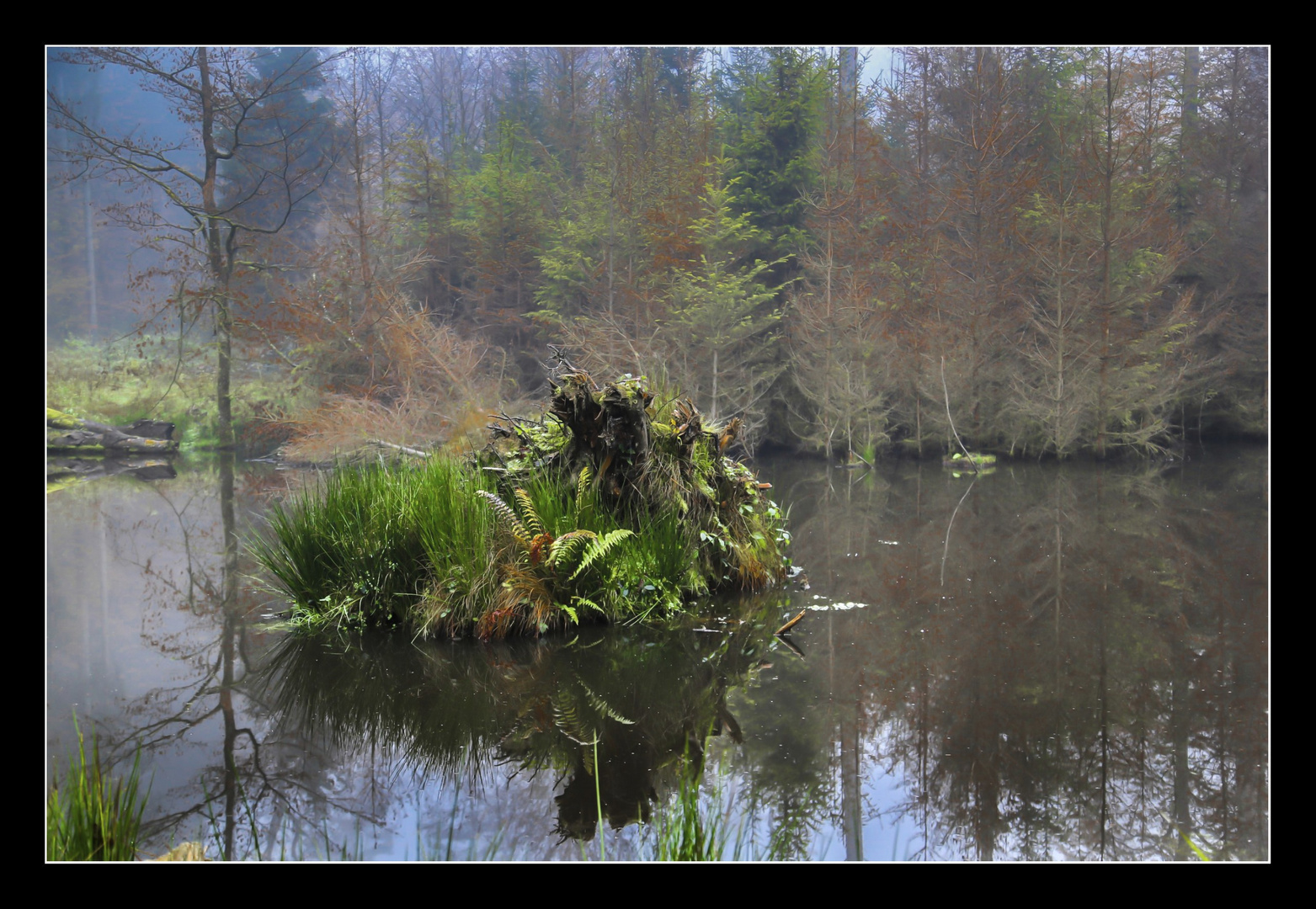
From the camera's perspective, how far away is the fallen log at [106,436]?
20531 millimetres

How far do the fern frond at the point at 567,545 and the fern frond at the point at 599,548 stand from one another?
Result: 0.06 m

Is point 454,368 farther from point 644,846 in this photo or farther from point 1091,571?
point 644,846

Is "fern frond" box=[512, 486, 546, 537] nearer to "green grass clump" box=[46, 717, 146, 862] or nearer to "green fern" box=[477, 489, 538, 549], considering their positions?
"green fern" box=[477, 489, 538, 549]

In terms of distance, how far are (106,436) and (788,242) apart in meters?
18.2

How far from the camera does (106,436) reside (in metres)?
21.2

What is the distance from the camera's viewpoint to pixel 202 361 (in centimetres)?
2516

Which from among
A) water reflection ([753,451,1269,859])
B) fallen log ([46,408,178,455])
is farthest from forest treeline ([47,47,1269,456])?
water reflection ([753,451,1269,859])

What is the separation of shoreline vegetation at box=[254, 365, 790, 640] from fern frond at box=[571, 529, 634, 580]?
0.02 m

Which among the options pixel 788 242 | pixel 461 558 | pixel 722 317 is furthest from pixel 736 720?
pixel 788 242

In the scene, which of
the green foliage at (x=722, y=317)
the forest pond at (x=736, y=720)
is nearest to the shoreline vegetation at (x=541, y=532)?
the forest pond at (x=736, y=720)

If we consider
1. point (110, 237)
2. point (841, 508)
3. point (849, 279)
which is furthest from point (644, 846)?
point (110, 237)

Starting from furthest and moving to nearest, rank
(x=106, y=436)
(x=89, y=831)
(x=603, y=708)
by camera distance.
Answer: (x=106, y=436) → (x=603, y=708) → (x=89, y=831)

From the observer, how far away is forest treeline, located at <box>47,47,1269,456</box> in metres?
18.9

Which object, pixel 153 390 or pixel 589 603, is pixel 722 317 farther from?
pixel 589 603
